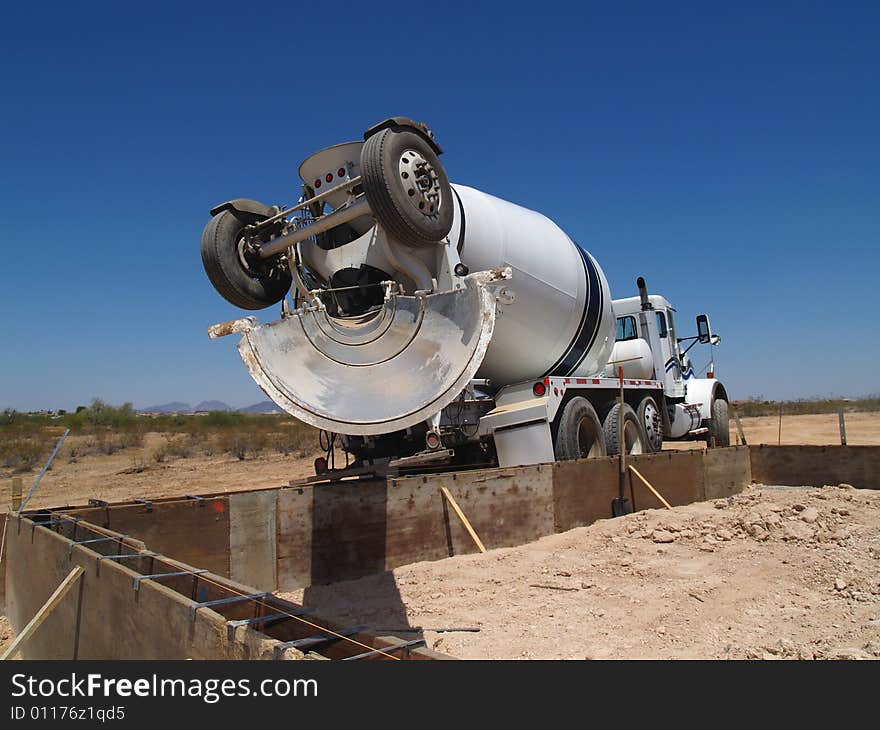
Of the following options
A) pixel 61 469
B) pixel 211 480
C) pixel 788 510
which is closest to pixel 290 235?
pixel 788 510

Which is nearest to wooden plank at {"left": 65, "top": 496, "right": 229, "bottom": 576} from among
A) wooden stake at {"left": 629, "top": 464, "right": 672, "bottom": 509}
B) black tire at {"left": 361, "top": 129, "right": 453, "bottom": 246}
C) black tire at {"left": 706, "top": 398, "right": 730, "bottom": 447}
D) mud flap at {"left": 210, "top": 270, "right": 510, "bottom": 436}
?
mud flap at {"left": 210, "top": 270, "right": 510, "bottom": 436}

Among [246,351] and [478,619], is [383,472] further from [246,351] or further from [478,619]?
[246,351]

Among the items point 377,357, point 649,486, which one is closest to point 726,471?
point 649,486

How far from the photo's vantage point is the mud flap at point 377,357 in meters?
4.38

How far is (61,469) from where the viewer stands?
2031 centimetres

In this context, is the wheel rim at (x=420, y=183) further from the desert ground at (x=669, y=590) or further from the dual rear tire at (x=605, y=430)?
the dual rear tire at (x=605, y=430)

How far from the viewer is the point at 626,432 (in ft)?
37.0

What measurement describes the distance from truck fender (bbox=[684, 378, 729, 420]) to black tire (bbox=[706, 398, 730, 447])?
0.19m

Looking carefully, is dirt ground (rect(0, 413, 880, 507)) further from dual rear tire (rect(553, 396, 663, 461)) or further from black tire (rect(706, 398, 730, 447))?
dual rear tire (rect(553, 396, 663, 461))

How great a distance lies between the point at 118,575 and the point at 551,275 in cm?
699

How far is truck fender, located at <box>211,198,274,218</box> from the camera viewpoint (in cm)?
601

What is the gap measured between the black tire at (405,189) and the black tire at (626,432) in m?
5.69

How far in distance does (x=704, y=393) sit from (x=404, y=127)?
12.2 metres

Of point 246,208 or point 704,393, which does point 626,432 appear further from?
point 246,208
